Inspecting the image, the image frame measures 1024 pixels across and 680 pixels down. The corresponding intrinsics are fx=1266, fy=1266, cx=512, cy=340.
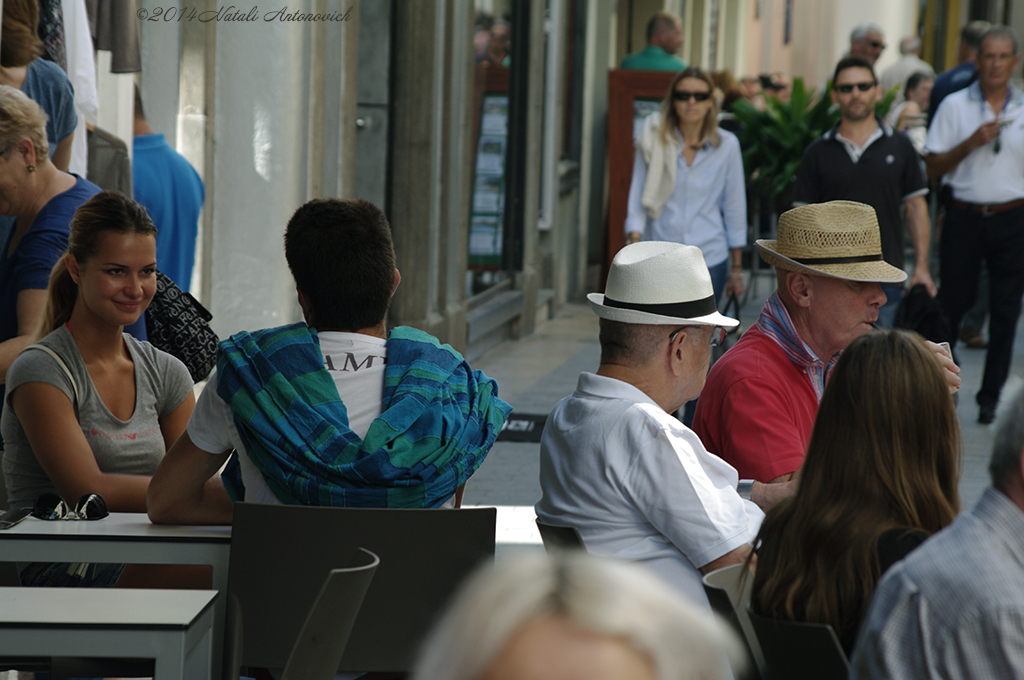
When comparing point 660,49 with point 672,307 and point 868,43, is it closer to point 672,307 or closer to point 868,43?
point 868,43

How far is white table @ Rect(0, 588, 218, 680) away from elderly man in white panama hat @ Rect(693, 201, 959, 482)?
147 centimetres

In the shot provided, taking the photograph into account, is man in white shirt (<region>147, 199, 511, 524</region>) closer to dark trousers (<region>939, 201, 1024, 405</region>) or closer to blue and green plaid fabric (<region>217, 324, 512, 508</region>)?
blue and green plaid fabric (<region>217, 324, 512, 508</region>)

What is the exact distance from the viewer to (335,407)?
2.62 metres

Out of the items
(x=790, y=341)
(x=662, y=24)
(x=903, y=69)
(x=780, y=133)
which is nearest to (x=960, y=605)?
(x=790, y=341)

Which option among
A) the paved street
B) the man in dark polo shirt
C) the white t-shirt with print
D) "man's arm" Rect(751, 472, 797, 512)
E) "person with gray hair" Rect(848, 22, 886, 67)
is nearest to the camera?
the white t-shirt with print

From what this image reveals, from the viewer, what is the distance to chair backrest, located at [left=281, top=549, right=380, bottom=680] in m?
2.18

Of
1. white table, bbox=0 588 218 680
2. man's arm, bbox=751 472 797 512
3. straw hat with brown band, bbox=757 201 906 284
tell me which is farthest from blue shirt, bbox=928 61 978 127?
white table, bbox=0 588 218 680

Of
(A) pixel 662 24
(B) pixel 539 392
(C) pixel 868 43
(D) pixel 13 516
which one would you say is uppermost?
(A) pixel 662 24

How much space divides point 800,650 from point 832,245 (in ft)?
5.73

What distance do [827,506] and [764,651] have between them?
30 cm

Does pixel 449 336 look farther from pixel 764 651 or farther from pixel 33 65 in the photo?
pixel 764 651

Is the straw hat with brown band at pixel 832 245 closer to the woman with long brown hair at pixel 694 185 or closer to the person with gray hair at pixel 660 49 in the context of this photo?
the woman with long brown hair at pixel 694 185

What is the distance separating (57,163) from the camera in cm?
459

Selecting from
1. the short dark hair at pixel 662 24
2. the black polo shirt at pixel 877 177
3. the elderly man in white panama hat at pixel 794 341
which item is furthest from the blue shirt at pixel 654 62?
the elderly man in white panama hat at pixel 794 341
